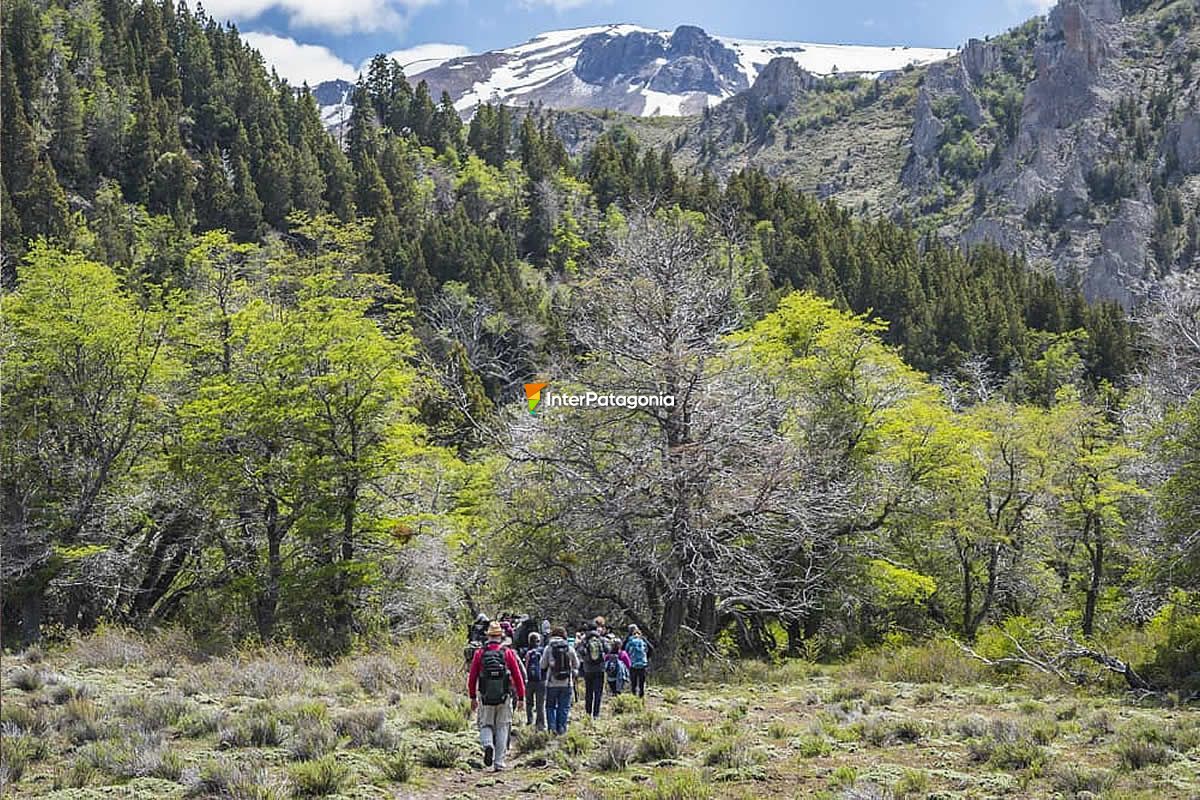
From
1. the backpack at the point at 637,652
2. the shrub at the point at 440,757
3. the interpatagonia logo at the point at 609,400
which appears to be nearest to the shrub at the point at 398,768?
the shrub at the point at 440,757

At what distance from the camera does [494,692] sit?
33.0 feet

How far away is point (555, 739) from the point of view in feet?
38.1

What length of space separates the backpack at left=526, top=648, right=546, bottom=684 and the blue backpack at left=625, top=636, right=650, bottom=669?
10.8ft

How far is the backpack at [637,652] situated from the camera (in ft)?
49.8

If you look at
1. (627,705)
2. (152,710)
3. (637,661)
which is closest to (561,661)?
(627,705)

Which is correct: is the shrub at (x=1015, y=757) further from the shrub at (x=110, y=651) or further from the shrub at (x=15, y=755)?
the shrub at (x=110, y=651)

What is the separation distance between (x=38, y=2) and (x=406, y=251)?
42.3 m

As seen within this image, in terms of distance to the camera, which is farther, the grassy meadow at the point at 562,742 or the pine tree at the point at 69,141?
the pine tree at the point at 69,141

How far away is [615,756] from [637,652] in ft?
16.3

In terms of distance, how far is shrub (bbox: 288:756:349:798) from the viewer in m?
8.55

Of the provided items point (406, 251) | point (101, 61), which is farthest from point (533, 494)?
point (101, 61)

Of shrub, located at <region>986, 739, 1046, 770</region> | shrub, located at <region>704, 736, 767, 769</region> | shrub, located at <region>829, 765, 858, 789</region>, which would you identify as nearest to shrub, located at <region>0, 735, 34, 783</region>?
shrub, located at <region>704, 736, 767, 769</region>

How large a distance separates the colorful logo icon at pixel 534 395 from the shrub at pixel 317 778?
12676mm

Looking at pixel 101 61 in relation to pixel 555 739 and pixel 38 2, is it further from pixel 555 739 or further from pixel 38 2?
pixel 555 739
